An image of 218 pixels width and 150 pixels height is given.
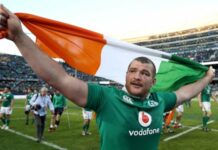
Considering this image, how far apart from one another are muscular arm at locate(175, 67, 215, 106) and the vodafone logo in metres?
0.83

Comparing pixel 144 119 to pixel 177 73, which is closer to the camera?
pixel 144 119

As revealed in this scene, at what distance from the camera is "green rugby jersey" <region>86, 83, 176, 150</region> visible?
2.58m

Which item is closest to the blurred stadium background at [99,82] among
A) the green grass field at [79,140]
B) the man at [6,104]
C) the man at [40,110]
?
the green grass field at [79,140]

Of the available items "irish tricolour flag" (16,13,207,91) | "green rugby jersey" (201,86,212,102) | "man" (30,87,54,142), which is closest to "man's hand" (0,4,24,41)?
"irish tricolour flag" (16,13,207,91)

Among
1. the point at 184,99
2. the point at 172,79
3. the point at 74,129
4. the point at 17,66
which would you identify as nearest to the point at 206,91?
the point at 74,129

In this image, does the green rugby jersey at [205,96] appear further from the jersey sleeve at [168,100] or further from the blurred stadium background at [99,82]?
the jersey sleeve at [168,100]

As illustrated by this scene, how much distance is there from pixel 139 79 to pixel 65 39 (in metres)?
1.04

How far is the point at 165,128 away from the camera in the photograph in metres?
14.5

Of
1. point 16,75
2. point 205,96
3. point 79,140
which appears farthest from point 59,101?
point 16,75

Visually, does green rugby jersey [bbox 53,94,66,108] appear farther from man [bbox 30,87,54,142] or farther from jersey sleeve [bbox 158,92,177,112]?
jersey sleeve [bbox 158,92,177,112]

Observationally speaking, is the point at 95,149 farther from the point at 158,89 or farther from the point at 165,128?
the point at 158,89

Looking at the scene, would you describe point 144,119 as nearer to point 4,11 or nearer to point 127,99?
point 127,99

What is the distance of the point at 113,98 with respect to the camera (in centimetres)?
→ 265

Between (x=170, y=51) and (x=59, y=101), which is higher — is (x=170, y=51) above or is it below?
below
